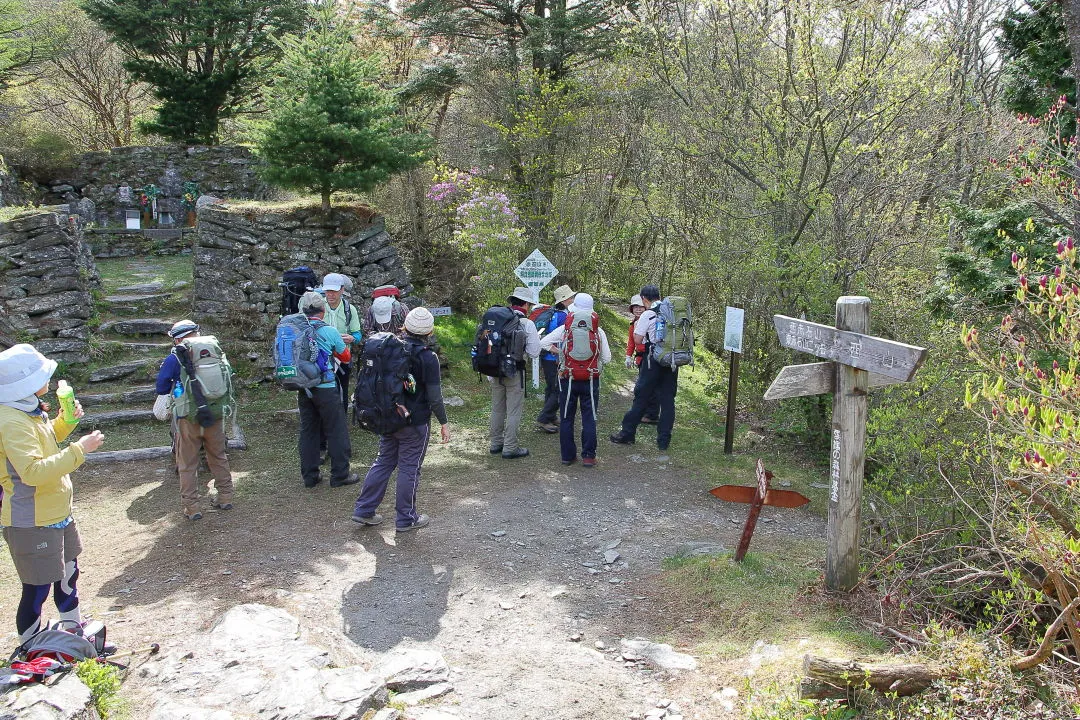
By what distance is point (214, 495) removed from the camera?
664 centimetres

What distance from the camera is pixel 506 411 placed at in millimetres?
8234

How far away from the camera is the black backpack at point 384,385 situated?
18.4 ft

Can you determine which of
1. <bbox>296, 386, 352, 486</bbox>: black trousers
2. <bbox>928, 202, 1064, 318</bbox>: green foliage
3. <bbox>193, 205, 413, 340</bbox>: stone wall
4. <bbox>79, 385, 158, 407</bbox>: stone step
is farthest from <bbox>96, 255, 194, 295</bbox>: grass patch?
<bbox>928, 202, 1064, 318</bbox>: green foliage

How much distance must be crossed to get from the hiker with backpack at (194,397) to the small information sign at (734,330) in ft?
16.4

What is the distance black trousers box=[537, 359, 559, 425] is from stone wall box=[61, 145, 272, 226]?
973cm

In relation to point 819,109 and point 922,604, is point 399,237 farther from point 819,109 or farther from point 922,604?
point 922,604

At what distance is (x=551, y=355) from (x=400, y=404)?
3.19m

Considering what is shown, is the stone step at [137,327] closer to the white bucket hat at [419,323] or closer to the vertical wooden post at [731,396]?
the white bucket hat at [419,323]

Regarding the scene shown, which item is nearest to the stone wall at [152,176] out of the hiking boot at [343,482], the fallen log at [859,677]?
the hiking boot at [343,482]

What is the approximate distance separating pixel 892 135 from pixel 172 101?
16.0 metres

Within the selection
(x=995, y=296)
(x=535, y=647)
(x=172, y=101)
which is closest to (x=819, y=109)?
(x=995, y=296)

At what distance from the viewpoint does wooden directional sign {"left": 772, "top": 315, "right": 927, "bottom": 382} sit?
376 cm

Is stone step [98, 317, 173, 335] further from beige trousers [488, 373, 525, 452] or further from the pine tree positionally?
beige trousers [488, 373, 525, 452]

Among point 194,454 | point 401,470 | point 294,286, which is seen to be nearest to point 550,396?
point 294,286
